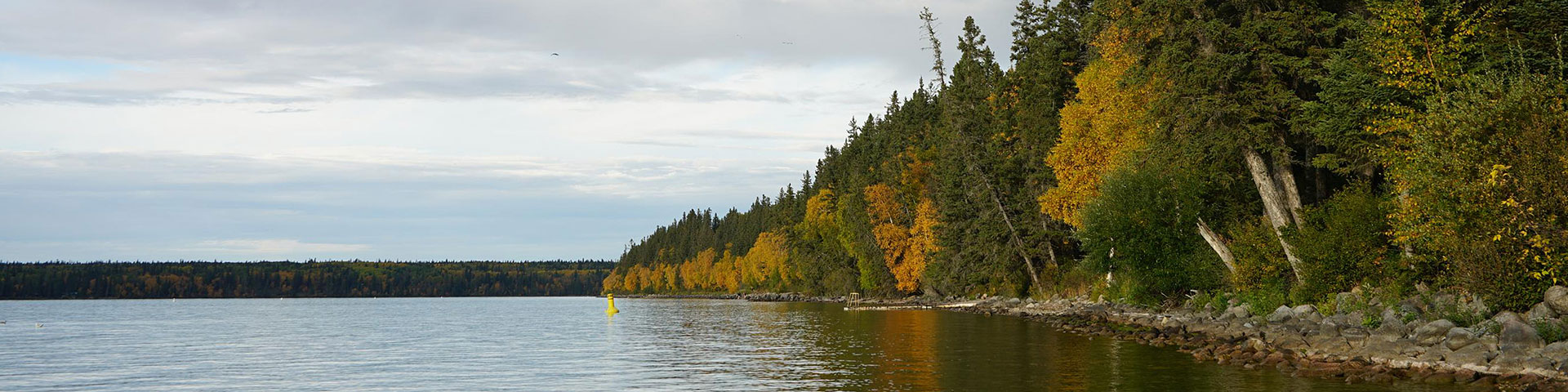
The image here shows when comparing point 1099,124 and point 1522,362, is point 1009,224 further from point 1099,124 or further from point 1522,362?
point 1522,362

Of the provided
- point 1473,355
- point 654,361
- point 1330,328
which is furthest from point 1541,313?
point 654,361

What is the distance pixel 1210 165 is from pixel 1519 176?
14978mm

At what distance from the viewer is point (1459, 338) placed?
82.1ft

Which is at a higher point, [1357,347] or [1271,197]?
[1271,197]

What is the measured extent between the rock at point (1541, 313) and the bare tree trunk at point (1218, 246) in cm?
1568

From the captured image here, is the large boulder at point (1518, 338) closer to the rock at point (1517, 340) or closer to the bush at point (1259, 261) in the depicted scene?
the rock at point (1517, 340)

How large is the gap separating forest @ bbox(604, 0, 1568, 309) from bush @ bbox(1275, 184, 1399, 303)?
7cm

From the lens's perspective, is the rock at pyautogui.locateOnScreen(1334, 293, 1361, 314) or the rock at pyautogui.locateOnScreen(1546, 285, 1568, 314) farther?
the rock at pyautogui.locateOnScreen(1334, 293, 1361, 314)

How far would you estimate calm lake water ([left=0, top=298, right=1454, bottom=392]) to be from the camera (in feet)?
88.2

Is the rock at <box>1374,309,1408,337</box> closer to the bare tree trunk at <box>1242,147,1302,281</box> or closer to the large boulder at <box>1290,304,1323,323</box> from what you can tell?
the large boulder at <box>1290,304,1323,323</box>

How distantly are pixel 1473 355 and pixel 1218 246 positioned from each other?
18993 millimetres

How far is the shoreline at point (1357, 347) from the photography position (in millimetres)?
22906

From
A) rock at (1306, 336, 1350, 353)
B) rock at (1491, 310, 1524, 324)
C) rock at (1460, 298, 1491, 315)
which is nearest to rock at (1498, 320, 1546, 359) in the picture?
rock at (1491, 310, 1524, 324)

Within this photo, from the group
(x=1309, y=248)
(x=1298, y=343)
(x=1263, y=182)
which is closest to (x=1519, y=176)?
(x=1298, y=343)
